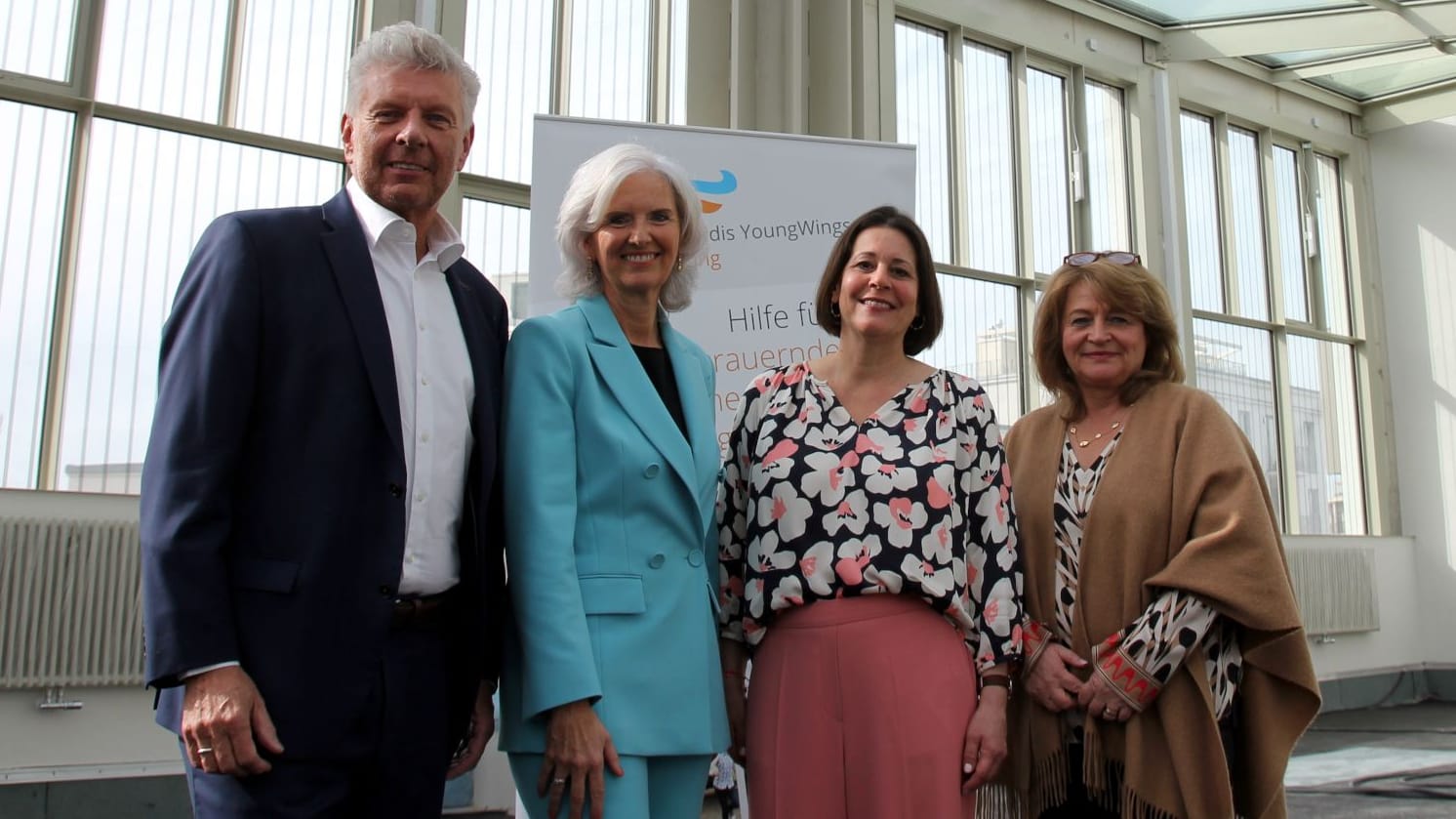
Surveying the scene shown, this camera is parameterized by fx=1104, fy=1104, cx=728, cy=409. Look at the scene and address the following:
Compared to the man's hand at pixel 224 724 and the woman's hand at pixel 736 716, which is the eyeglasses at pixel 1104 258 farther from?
the man's hand at pixel 224 724

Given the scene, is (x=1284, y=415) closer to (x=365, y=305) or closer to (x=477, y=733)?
(x=477, y=733)

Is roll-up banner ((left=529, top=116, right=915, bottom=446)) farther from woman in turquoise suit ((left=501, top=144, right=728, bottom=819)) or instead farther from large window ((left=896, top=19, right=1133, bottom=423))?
large window ((left=896, top=19, right=1133, bottom=423))

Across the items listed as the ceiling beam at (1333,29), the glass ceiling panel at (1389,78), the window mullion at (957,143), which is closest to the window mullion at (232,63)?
the window mullion at (957,143)

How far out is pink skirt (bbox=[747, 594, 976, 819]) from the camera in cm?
155

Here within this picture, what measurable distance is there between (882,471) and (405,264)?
29.5 inches

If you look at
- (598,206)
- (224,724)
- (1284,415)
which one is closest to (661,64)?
(598,206)

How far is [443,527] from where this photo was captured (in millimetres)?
1427

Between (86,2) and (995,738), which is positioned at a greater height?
(86,2)

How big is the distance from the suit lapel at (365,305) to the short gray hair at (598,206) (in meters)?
0.32

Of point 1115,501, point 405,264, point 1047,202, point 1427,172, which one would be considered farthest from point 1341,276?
point 405,264

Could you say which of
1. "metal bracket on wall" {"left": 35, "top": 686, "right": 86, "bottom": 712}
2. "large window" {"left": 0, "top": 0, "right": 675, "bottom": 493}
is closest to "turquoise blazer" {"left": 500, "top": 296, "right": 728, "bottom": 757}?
"metal bracket on wall" {"left": 35, "top": 686, "right": 86, "bottom": 712}

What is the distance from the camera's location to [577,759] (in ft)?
4.49

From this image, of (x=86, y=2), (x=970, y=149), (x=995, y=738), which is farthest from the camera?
(x=970, y=149)

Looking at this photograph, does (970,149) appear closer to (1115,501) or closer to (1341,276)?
(1341,276)
